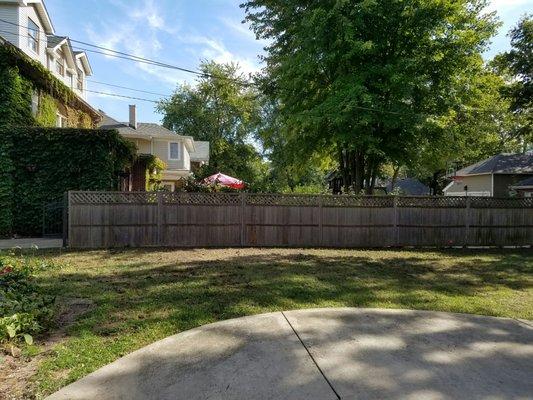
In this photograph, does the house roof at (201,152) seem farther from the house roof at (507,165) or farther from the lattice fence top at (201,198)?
the lattice fence top at (201,198)

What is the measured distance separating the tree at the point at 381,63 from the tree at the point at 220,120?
2624 centimetres

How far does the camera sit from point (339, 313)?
202 inches

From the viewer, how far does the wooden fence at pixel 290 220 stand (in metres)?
11.4

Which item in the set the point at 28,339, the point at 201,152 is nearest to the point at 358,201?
the point at 28,339

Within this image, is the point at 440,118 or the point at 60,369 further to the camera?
the point at 440,118

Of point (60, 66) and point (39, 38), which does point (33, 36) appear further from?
point (60, 66)

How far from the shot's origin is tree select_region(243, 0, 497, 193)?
516 inches

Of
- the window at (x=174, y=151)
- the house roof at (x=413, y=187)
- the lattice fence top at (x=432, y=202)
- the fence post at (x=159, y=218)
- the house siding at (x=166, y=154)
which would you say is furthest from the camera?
the house roof at (x=413, y=187)

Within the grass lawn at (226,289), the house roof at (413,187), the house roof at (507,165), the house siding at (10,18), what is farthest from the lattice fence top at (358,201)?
the house roof at (413,187)

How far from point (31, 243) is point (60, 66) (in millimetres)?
11465

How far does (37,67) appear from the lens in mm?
14234

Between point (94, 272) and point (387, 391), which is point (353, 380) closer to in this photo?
point (387, 391)

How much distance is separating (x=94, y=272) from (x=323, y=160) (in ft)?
46.5

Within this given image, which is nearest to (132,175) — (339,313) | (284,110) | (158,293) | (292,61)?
(284,110)
